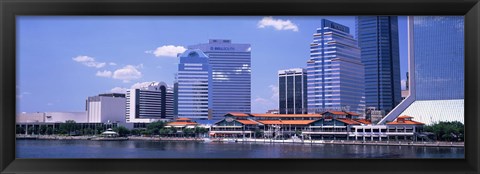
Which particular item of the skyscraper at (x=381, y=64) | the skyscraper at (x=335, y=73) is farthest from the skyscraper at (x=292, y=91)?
the skyscraper at (x=381, y=64)

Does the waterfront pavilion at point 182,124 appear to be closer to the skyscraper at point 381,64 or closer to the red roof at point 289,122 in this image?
the red roof at point 289,122

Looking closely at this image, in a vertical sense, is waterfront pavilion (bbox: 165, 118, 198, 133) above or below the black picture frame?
below

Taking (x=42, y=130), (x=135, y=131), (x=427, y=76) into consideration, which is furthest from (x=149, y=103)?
(x=427, y=76)

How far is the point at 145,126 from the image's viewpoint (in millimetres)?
5609

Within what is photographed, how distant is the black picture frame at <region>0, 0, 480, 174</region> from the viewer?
1501mm

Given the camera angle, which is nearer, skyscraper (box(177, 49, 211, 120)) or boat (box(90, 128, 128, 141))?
skyscraper (box(177, 49, 211, 120))

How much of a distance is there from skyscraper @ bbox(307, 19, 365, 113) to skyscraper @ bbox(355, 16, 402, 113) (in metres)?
0.14

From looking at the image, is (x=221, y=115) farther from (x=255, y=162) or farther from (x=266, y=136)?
(x=255, y=162)

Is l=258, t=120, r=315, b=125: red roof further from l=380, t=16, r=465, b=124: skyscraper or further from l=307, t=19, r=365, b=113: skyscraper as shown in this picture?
l=380, t=16, r=465, b=124: skyscraper

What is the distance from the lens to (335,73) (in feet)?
17.7

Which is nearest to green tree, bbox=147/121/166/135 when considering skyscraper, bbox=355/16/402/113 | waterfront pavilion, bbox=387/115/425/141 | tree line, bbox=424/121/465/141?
skyscraper, bbox=355/16/402/113
